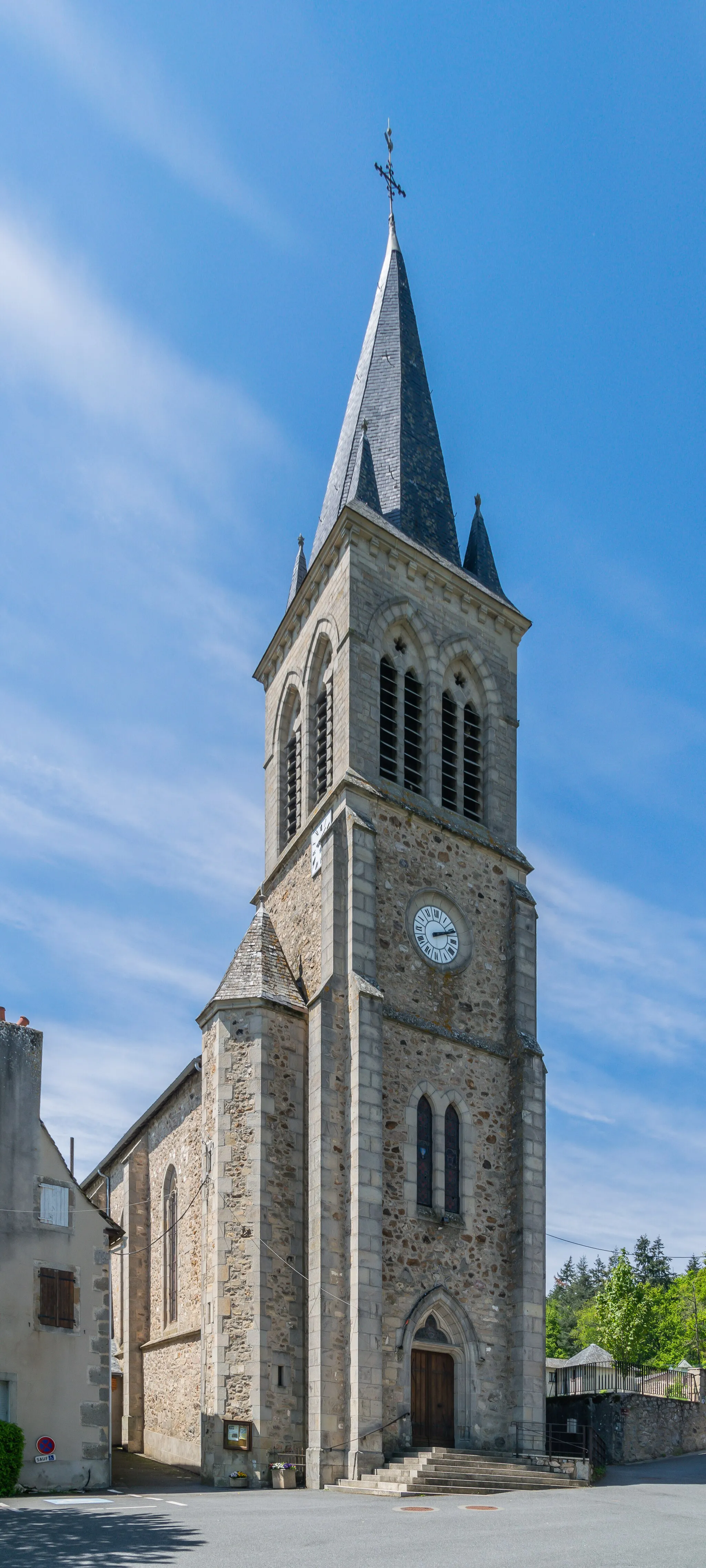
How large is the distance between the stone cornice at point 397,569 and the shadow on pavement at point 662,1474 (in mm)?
17196

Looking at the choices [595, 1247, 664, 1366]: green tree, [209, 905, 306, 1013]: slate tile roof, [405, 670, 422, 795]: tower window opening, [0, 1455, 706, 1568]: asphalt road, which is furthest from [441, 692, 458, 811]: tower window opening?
[595, 1247, 664, 1366]: green tree

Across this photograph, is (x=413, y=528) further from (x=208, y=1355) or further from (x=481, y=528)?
(x=208, y=1355)

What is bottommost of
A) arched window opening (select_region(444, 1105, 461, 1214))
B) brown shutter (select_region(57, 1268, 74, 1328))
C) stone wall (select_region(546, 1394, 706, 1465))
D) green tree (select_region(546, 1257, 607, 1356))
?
green tree (select_region(546, 1257, 607, 1356))

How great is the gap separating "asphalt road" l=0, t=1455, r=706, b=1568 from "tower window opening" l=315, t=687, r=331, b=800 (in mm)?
13125

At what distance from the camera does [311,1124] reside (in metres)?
21.9

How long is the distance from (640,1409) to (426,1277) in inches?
341

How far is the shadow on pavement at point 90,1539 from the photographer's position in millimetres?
10727

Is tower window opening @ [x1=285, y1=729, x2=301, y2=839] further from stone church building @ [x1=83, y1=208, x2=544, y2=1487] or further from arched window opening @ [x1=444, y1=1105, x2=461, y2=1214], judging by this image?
arched window opening @ [x1=444, y1=1105, x2=461, y2=1214]

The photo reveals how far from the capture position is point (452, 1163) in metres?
23.3

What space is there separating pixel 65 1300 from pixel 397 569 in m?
15.8

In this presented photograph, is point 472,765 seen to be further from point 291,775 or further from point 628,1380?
point 628,1380

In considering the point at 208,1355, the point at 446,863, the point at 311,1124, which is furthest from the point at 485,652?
the point at 208,1355

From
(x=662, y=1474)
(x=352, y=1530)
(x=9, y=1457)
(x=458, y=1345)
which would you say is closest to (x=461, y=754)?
(x=458, y=1345)

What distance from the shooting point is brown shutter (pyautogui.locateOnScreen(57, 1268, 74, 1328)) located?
61.9ft
